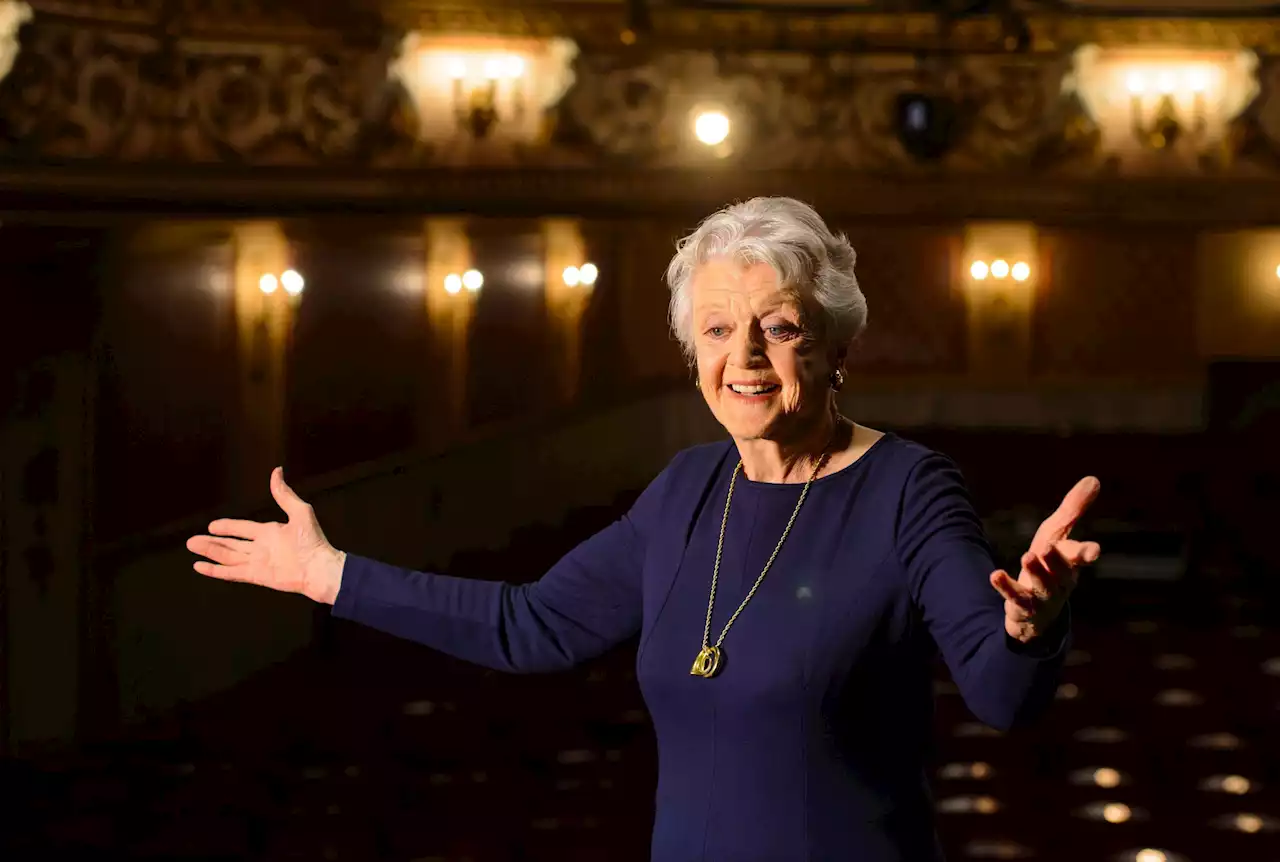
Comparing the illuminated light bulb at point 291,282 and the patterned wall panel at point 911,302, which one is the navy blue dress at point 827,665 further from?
the patterned wall panel at point 911,302

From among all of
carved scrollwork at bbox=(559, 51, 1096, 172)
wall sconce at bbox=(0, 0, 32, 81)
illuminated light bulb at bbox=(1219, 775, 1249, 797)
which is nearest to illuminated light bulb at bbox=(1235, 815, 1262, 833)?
illuminated light bulb at bbox=(1219, 775, 1249, 797)

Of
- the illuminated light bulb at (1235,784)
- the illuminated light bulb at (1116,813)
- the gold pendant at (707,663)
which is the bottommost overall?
the illuminated light bulb at (1116,813)

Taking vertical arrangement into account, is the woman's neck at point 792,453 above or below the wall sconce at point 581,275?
below

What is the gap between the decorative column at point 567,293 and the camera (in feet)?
21.6

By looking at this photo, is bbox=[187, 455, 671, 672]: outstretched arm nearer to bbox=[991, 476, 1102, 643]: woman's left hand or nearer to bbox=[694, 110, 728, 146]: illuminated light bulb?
bbox=[991, 476, 1102, 643]: woman's left hand

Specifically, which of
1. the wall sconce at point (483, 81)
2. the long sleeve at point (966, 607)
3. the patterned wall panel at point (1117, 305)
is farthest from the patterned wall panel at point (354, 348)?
the long sleeve at point (966, 607)

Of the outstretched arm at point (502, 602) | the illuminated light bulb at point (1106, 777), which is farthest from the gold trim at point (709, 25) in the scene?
the outstretched arm at point (502, 602)

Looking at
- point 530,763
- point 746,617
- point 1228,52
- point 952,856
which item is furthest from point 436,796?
point 1228,52

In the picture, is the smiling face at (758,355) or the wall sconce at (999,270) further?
the wall sconce at (999,270)

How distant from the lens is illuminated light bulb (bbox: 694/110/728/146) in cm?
606

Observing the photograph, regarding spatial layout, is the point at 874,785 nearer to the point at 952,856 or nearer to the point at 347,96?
the point at 952,856

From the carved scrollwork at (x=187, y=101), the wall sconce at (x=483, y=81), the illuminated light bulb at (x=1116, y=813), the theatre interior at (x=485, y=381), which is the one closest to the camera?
the illuminated light bulb at (x=1116, y=813)

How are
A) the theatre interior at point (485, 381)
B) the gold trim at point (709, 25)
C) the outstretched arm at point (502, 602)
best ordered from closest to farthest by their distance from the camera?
the outstretched arm at point (502, 602)
the theatre interior at point (485, 381)
the gold trim at point (709, 25)

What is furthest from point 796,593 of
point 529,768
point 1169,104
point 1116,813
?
point 1169,104
